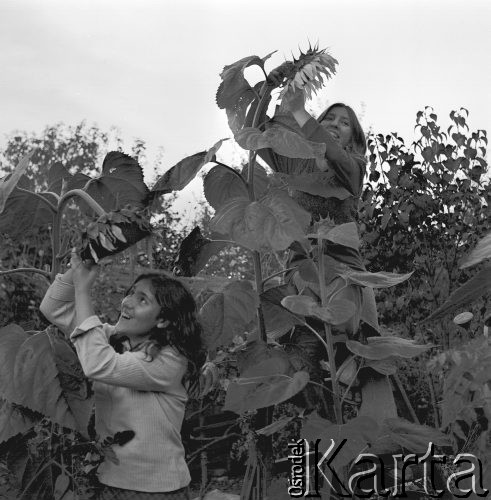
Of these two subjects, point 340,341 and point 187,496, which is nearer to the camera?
point 187,496

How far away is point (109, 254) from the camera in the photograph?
1.82m

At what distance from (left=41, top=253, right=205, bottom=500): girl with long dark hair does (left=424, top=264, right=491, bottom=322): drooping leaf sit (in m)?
1.27

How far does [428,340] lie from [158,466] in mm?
2706

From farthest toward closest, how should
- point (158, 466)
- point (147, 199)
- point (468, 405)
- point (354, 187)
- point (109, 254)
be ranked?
point (354, 187)
point (147, 199)
point (158, 466)
point (109, 254)
point (468, 405)

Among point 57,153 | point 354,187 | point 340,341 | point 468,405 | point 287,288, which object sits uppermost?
point 57,153

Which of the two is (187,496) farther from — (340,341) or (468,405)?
(468,405)

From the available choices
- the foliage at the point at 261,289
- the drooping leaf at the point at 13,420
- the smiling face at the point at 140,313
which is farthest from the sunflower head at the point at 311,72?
the drooping leaf at the point at 13,420

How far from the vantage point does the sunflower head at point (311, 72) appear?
6.65 feet

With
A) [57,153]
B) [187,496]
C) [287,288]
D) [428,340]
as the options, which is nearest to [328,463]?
[187,496]

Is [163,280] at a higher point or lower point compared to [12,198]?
lower

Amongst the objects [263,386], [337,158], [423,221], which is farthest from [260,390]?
[423,221]

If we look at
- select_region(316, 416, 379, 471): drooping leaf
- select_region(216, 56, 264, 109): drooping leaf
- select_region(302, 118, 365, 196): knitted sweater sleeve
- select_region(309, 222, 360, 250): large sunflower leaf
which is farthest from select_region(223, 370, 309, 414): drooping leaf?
select_region(216, 56, 264, 109): drooping leaf

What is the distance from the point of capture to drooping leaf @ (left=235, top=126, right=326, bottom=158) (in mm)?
2016

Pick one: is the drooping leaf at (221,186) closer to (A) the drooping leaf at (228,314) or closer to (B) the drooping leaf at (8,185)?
(A) the drooping leaf at (228,314)
